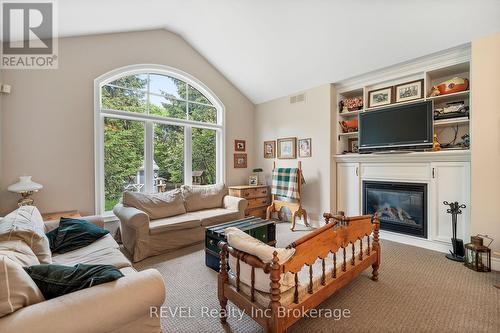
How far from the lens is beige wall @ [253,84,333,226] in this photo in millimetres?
4281

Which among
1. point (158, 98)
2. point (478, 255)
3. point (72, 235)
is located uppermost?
point (158, 98)

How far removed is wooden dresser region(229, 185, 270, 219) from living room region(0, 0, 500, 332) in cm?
5

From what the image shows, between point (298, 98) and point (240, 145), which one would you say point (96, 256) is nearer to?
point (240, 145)

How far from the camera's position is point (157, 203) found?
3578mm

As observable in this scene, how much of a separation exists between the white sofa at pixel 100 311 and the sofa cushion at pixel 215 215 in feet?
7.50

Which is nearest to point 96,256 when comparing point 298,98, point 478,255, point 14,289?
point 14,289

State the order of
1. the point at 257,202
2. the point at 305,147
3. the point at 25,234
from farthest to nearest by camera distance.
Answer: the point at 257,202, the point at 305,147, the point at 25,234

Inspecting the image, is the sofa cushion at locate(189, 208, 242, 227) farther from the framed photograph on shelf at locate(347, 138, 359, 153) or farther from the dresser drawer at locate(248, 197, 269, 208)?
the framed photograph on shelf at locate(347, 138, 359, 153)

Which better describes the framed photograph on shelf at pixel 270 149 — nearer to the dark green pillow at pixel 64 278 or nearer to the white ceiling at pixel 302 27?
the white ceiling at pixel 302 27

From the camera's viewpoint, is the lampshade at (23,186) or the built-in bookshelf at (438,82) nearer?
the lampshade at (23,186)

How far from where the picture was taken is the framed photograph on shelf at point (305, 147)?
455 centimetres

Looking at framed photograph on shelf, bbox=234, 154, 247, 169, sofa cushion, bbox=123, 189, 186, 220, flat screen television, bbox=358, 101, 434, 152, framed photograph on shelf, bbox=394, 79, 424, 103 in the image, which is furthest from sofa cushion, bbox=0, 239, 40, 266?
framed photograph on shelf, bbox=394, 79, 424, 103

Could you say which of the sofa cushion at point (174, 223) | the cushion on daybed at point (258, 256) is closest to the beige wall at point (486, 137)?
the cushion on daybed at point (258, 256)

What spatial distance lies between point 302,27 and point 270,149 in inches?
99.6
